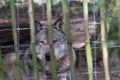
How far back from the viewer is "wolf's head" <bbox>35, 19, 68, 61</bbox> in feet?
11.0

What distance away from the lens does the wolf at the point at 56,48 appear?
3.32 meters

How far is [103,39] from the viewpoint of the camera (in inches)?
75.5

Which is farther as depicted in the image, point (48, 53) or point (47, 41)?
point (47, 41)

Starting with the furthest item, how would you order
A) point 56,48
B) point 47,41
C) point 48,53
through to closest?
1. point 56,48
2. point 47,41
3. point 48,53

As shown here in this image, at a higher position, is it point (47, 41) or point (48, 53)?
point (47, 41)

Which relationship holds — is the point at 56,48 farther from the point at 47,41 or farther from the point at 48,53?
the point at 48,53

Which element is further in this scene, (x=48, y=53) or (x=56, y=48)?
(x=56, y=48)

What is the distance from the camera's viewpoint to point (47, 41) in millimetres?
3514

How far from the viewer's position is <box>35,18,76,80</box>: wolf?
3.32 meters

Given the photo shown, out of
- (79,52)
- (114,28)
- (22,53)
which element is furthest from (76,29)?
(114,28)

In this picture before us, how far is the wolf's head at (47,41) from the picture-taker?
3367 mm

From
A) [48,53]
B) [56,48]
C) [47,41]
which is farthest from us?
[56,48]

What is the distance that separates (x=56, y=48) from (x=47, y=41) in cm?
22

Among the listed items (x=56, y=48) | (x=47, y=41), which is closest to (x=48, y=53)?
(x=47, y=41)
